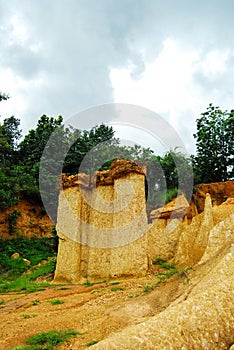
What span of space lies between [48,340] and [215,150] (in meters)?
20.2

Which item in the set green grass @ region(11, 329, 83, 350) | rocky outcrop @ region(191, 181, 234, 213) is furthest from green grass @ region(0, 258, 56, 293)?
rocky outcrop @ region(191, 181, 234, 213)

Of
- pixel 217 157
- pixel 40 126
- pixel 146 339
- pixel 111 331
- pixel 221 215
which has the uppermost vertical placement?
pixel 40 126

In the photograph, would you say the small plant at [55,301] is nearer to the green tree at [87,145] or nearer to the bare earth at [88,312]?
the bare earth at [88,312]

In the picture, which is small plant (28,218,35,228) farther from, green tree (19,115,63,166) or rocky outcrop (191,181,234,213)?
rocky outcrop (191,181,234,213)

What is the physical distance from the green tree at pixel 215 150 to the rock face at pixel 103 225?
1070 centimetres

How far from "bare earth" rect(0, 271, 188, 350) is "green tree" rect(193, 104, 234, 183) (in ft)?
50.7

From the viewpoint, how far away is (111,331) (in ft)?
17.2

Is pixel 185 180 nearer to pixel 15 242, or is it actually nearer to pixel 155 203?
pixel 155 203

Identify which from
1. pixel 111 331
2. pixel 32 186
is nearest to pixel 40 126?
pixel 32 186

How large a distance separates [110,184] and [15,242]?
10538 millimetres

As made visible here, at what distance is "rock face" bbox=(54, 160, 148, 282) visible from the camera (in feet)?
37.3

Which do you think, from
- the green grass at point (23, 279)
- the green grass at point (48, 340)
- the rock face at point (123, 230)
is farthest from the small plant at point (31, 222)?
the green grass at point (48, 340)

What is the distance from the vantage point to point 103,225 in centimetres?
1280

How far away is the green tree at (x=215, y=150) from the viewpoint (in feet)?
76.0
